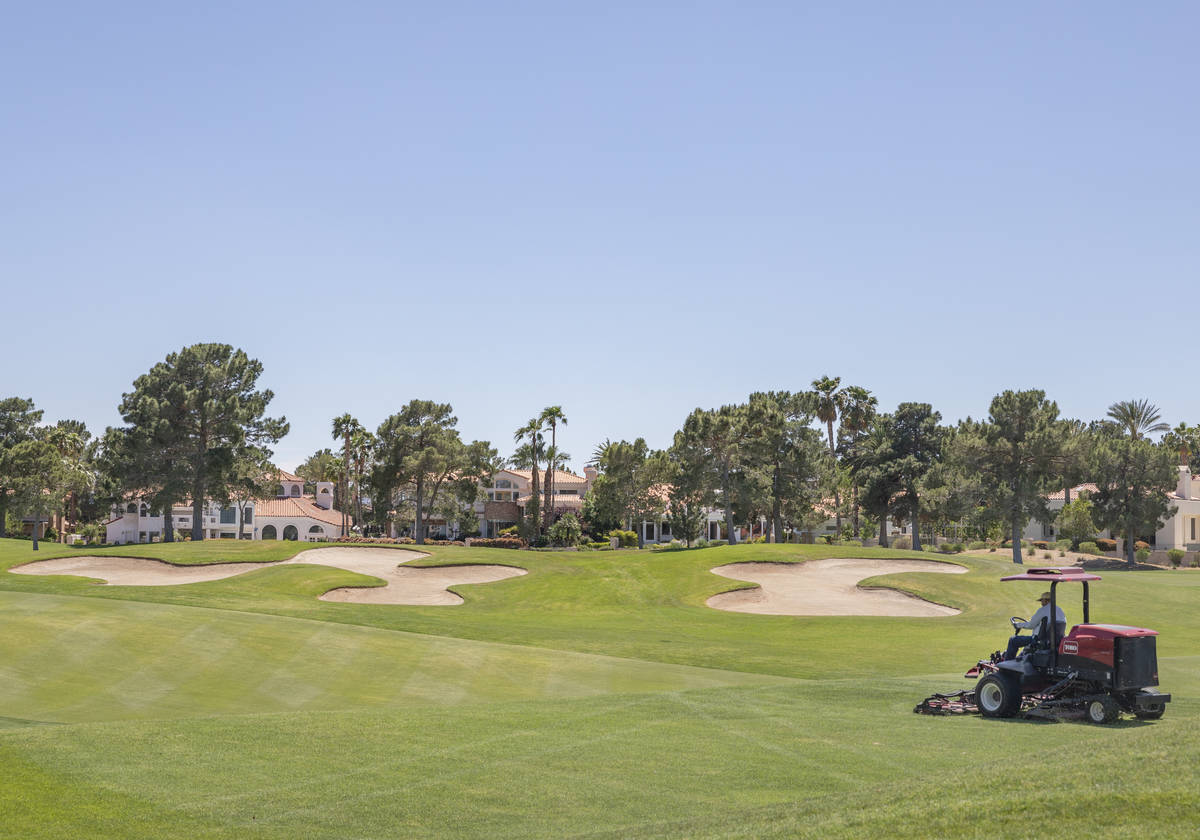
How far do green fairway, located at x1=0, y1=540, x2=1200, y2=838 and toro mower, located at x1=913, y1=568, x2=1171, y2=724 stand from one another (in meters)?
0.50

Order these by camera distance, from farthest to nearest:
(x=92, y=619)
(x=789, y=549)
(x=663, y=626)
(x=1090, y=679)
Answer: (x=789, y=549)
(x=663, y=626)
(x=92, y=619)
(x=1090, y=679)

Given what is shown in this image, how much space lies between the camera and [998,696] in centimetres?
1684

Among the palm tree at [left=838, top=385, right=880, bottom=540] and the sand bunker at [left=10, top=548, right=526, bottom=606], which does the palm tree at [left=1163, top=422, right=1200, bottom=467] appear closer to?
the palm tree at [left=838, top=385, right=880, bottom=540]

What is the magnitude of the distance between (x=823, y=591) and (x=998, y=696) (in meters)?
28.1

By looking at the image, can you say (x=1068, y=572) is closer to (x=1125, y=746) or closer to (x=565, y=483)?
(x=1125, y=746)

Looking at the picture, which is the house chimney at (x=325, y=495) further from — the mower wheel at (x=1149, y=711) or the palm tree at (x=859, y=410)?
the mower wheel at (x=1149, y=711)

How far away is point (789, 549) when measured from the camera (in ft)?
182

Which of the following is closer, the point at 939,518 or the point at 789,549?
the point at 789,549

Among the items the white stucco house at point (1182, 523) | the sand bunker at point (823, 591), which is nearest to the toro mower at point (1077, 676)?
the sand bunker at point (823, 591)

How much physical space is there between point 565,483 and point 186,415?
2063 inches

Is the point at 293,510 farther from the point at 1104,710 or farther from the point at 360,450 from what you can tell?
the point at 1104,710

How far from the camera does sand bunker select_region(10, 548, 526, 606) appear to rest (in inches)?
1764

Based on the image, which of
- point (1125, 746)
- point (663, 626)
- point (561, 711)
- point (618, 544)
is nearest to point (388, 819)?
point (561, 711)

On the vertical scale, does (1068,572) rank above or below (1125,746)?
above
